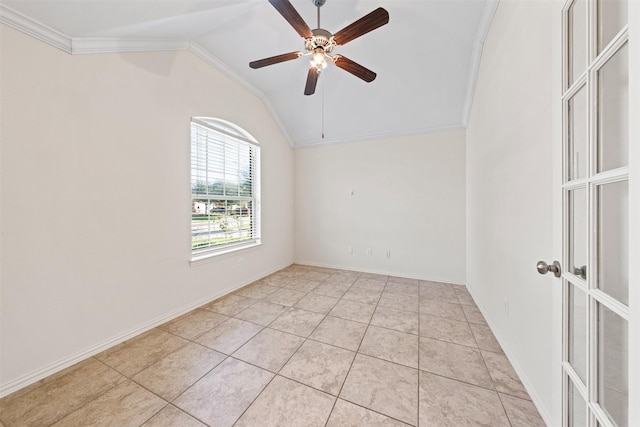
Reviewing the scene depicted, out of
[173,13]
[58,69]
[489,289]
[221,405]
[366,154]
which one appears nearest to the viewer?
[221,405]

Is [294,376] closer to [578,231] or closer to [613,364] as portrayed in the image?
[613,364]

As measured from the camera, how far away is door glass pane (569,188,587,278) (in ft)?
2.65

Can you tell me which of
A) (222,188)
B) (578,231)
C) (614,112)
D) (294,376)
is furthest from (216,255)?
(614,112)

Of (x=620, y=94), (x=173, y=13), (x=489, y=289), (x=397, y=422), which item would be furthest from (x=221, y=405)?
(x=173, y=13)

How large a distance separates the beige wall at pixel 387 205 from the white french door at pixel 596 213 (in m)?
2.76

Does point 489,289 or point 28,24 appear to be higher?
point 28,24

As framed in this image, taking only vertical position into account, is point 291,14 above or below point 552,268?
above

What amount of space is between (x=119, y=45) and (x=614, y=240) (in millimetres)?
3381

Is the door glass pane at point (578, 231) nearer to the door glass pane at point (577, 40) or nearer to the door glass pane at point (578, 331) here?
the door glass pane at point (578, 331)

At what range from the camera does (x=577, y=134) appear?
2.75 feet

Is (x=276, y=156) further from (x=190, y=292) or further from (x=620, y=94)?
(x=620, y=94)

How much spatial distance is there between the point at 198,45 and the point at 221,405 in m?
3.49

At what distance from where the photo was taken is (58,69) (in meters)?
1.64

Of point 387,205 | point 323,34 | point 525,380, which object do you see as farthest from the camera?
point 387,205
